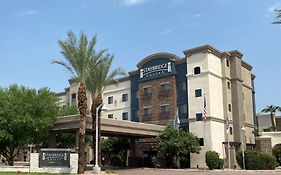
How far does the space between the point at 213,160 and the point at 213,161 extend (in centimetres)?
12

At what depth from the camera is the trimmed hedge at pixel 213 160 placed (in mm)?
48375

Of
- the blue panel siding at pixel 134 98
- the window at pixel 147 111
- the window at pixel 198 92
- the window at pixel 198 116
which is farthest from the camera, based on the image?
the blue panel siding at pixel 134 98

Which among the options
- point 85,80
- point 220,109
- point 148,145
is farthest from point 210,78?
point 85,80

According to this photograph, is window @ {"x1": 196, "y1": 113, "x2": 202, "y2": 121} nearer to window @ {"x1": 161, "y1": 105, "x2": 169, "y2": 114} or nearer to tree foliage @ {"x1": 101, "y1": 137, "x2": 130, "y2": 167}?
window @ {"x1": 161, "y1": 105, "x2": 169, "y2": 114}

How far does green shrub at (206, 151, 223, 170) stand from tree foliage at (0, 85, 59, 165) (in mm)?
19914

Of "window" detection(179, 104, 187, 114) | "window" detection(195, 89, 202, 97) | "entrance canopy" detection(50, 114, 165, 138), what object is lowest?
"entrance canopy" detection(50, 114, 165, 138)

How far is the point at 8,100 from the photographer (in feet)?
140

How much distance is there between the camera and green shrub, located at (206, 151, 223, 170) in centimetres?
4838

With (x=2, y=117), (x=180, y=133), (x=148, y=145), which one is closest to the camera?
(x=2, y=117)

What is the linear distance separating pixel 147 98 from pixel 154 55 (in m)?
6.88

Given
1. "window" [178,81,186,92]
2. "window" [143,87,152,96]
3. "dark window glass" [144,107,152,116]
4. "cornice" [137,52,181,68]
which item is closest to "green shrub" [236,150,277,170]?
"window" [178,81,186,92]

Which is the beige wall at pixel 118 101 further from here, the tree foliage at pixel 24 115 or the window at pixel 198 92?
the tree foliage at pixel 24 115

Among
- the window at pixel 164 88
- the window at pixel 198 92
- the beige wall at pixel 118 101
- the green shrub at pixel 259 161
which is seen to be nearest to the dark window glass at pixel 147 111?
the window at pixel 164 88

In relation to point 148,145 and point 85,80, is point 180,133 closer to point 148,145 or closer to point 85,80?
point 148,145
